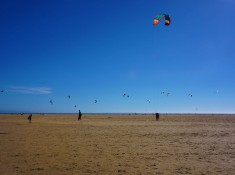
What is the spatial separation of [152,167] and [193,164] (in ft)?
5.68

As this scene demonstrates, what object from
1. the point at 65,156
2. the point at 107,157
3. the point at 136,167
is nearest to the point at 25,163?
the point at 65,156

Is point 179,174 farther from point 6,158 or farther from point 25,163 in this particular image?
point 6,158

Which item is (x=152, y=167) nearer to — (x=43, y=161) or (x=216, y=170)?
(x=216, y=170)

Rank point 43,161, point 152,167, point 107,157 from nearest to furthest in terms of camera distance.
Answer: point 152,167, point 43,161, point 107,157

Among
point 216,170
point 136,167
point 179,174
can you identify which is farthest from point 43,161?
point 216,170

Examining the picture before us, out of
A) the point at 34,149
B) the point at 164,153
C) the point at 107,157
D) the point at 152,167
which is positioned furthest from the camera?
the point at 34,149

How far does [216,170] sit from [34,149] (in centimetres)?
933

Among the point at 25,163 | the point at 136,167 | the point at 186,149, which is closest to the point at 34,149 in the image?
the point at 25,163

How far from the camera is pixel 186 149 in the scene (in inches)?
595

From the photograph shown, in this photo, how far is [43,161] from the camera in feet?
38.8

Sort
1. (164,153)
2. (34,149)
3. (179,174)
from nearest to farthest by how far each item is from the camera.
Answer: (179,174), (164,153), (34,149)

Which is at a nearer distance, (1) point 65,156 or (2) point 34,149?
(1) point 65,156

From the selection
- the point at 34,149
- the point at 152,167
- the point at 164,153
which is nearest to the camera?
the point at 152,167

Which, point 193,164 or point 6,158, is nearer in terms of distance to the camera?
point 193,164
